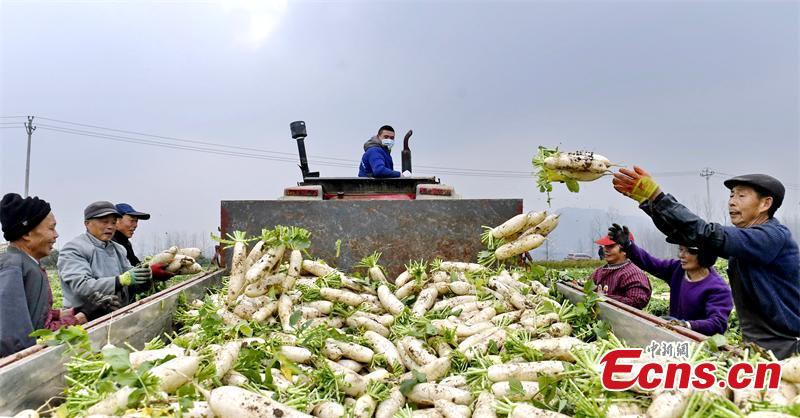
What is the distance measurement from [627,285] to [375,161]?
3.79 metres

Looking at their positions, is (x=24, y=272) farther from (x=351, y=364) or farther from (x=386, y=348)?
(x=386, y=348)

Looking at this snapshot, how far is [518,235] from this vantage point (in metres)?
4.94

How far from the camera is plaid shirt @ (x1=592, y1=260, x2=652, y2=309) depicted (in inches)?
204

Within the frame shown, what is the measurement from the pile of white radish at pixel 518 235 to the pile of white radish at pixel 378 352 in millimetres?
21

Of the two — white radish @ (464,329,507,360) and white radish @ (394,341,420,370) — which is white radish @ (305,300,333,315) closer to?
white radish @ (394,341,420,370)

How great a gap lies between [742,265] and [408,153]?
18.3 feet

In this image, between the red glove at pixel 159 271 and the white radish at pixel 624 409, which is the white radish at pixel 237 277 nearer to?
the red glove at pixel 159 271

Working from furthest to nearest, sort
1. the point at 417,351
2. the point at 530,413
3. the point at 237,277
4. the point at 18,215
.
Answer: the point at 237,277, the point at 18,215, the point at 417,351, the point at 530,413

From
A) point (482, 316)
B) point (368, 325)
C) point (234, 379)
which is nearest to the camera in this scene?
point (234, 379)

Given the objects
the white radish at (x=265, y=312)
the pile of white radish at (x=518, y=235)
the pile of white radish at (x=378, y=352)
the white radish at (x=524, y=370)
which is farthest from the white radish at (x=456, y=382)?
the pile of white radish at (x=518, y=235)

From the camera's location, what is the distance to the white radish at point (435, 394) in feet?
9.16

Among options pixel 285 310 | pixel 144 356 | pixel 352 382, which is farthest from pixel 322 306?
pixel 144 356

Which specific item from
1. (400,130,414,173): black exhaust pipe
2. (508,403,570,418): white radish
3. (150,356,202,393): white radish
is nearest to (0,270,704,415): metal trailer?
(150,356,202,393): white radish

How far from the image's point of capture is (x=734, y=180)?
379cm
